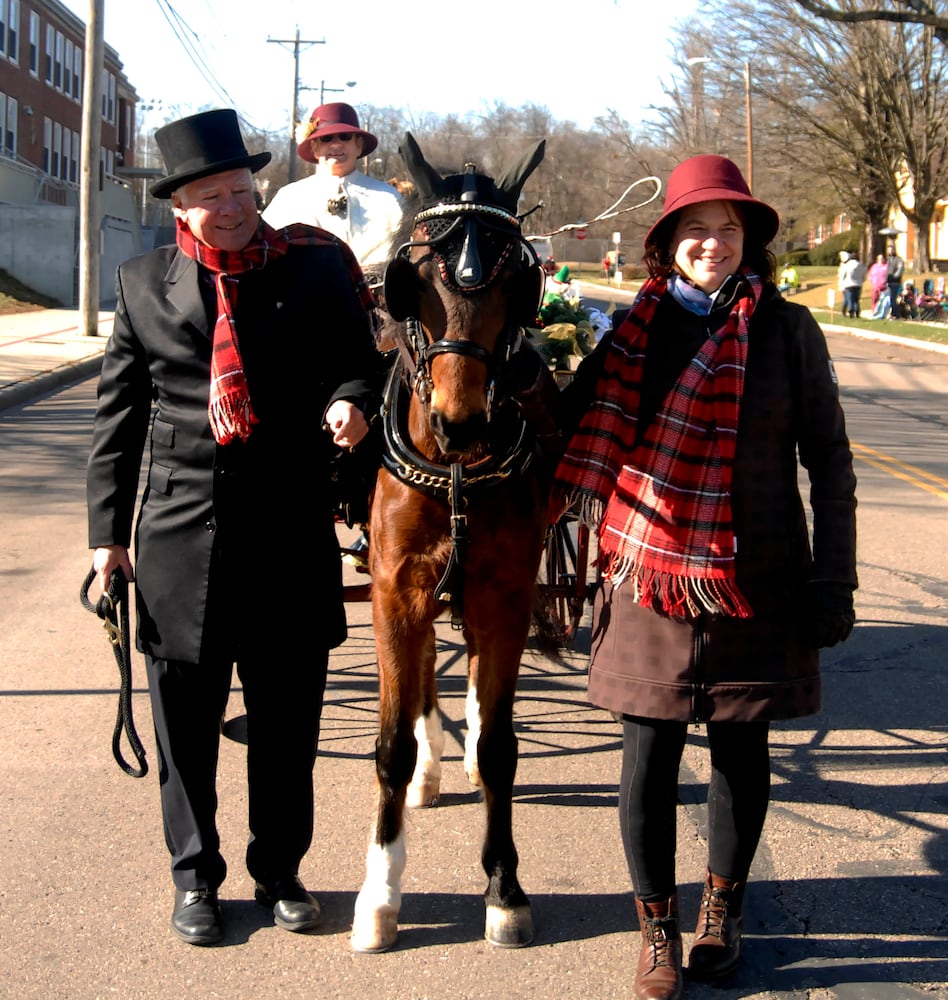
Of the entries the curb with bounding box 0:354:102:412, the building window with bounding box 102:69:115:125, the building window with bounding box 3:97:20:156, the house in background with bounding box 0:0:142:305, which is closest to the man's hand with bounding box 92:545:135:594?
the curb with bounding box 0:354:102:412

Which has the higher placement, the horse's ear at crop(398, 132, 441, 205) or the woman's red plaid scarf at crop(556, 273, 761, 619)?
the horse's ear at crop(398, 132, 441, 205)

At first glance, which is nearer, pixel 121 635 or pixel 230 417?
pixel 230 417

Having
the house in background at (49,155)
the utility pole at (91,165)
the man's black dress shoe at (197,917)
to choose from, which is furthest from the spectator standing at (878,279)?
the man's black dress shoe at (197,917)

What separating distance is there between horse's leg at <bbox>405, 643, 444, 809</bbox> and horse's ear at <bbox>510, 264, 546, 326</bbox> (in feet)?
5.41

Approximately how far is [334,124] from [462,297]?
135 inches

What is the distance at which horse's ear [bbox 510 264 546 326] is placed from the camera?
128 inches

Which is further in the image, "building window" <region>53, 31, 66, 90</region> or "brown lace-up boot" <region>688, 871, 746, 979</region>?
"building window" <region>53, 31, 66, 90</region>

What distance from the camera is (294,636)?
11.6 feet

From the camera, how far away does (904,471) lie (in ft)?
39.4

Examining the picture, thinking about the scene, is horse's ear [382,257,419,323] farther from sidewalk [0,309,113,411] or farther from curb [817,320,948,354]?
curb [817,320,948,354]

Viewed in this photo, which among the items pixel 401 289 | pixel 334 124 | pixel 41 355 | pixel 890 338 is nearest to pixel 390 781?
pixel 401 289

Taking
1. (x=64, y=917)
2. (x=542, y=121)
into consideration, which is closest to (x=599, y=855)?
(x=64, y=917)

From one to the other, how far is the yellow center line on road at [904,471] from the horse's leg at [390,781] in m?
8.27

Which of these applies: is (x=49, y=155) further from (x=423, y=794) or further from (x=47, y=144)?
(x=423, y=794)
